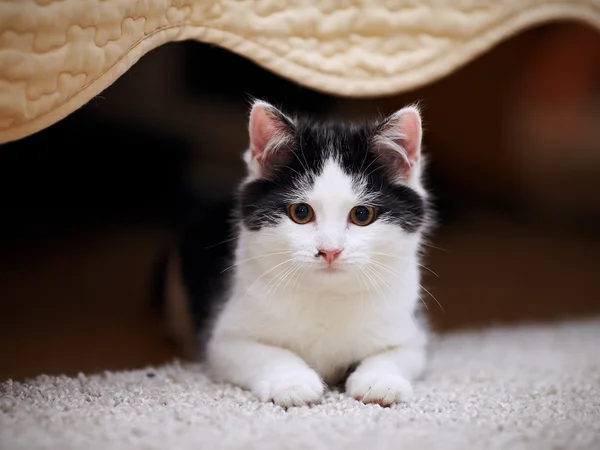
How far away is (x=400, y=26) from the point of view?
172cm

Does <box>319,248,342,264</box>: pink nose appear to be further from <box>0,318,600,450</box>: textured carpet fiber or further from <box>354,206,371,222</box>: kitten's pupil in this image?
<box>0,318,600,450</box>: textured carpet fiber

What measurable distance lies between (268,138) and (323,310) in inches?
17.2

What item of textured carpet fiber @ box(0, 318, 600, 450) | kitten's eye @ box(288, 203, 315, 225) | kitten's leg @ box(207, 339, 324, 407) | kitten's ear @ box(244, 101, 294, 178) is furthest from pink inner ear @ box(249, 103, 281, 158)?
textured carpet fiber @ box(0, 318, 600, 450)

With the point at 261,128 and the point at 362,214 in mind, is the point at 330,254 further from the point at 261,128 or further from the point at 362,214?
the point at 261,128

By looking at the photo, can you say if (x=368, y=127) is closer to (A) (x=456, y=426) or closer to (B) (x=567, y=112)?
(A) (x=456, y=426)

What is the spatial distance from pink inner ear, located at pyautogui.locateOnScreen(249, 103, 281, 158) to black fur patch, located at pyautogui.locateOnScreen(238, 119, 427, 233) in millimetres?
42

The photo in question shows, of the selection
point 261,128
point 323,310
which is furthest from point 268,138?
point 323,310

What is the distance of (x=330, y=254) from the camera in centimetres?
129

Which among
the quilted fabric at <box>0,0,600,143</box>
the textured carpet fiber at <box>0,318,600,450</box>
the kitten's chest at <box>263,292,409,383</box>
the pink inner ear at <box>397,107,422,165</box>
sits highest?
the quilted fabric at <box>0,0,600,143</box>

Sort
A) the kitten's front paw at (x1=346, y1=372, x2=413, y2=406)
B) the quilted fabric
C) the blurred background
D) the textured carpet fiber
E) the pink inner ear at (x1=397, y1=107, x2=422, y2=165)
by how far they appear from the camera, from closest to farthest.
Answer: the textured carpet fiber → the quilted fabric → the kitten's front paw at (x1=346, y1=372, x2=413, y2=406) → the pink inner ear at (x1=397, y1=107, x2=422, y2=165) → the blurred background

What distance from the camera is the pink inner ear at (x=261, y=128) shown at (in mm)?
1443

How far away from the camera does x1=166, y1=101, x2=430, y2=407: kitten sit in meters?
1.36

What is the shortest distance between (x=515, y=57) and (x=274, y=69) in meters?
1.78

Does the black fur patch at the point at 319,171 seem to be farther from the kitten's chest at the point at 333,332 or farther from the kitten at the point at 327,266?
the kitten's chest at the point at 333,332
